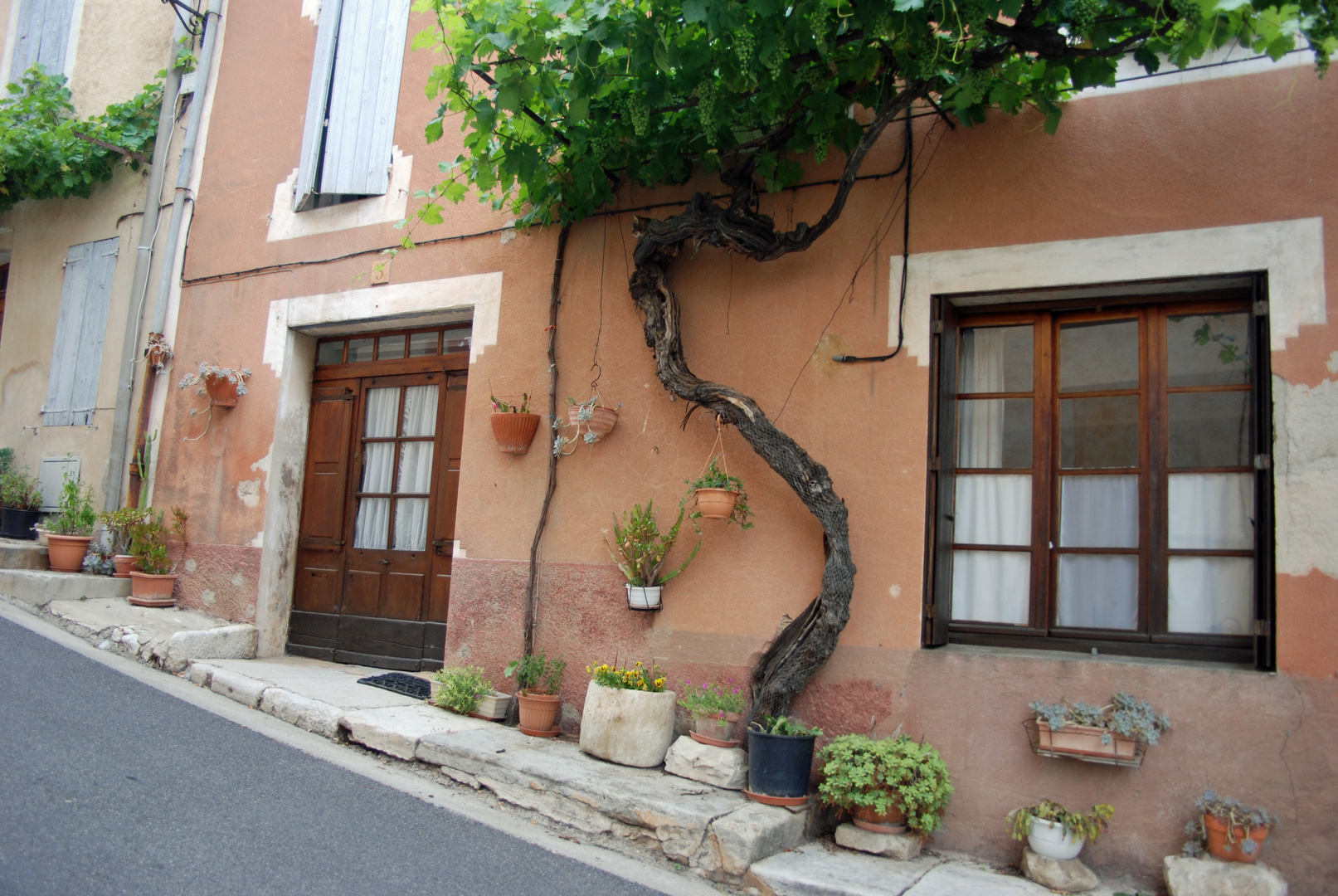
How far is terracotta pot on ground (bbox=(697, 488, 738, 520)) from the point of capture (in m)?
4.55

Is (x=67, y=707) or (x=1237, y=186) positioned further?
(x=67, y=707)

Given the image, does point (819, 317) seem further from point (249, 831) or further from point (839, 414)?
point (249, 831)

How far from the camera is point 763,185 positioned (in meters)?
4.97

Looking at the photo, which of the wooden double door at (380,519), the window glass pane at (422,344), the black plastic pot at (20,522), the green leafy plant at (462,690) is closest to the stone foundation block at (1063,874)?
the green leafy plant at (462,690)

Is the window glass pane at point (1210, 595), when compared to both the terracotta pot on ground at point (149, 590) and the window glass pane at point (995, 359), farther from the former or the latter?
the terracotta pot on ground at point (149, 590)

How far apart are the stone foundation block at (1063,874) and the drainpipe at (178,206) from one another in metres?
6.92

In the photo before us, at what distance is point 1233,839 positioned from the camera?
3.45m

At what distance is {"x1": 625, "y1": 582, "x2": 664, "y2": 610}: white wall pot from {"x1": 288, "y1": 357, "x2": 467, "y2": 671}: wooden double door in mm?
1747

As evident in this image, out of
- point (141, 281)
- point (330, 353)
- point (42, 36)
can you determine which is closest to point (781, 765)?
point (330, 353)

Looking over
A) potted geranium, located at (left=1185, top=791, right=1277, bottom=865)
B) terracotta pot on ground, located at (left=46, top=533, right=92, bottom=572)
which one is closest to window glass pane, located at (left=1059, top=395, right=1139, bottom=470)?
potted geranium, located at (left=1185, top=791, right=1277, bottom=865)

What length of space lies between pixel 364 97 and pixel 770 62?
4.05m

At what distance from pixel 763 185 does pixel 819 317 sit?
85cm

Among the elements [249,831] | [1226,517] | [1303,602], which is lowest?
[249,831]

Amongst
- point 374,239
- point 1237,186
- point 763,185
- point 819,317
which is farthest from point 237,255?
point 1237,186
